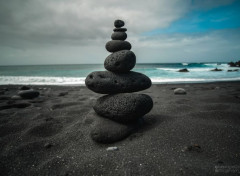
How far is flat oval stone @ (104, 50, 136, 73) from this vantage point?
3.54 metres

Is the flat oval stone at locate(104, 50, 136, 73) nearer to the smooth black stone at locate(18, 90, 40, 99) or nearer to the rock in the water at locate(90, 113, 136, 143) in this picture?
the rock in the water at locate(90, 113, 136, 143)

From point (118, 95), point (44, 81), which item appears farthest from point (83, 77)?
point (118, 95)

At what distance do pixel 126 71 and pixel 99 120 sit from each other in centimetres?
149

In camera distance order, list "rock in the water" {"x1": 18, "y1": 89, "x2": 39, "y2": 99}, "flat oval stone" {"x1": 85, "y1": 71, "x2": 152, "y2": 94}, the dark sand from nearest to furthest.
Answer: the dark sand < "flat oval stone" {"x1": 85, "y1": 71, "x2": 152, "y2": 94} < "rock in the water" {"x1": 18, "y1": 89, "x2": 39, "y2": 99}

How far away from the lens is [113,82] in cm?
356

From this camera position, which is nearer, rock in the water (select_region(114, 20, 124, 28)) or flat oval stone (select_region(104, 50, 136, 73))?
flat oval stone (select_region(104, 50, 136, 73))

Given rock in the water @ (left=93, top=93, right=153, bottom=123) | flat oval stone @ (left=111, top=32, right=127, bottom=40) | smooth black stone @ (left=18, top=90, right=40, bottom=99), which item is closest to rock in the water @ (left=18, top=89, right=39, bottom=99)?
smooth black stone @ (left=18, top=90, right=40, bottom=99)

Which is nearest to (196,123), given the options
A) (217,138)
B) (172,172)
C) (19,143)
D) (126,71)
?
(217,138)

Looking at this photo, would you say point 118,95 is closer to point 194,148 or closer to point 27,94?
point 194,148

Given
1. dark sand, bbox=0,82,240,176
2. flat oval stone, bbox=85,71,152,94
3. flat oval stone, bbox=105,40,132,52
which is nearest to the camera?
dark sand, bbox=0,82,240,176

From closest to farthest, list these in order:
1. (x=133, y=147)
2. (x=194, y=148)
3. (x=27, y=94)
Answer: (x=194, y=148)
(x=133, y=147)
(x=27, y=94)

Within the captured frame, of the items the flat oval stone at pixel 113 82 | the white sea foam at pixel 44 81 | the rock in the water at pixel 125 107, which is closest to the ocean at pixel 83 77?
the white sea foam at pixel 44 81

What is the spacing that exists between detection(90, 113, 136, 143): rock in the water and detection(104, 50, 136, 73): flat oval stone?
140cm

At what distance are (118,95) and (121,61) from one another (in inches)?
34.4
